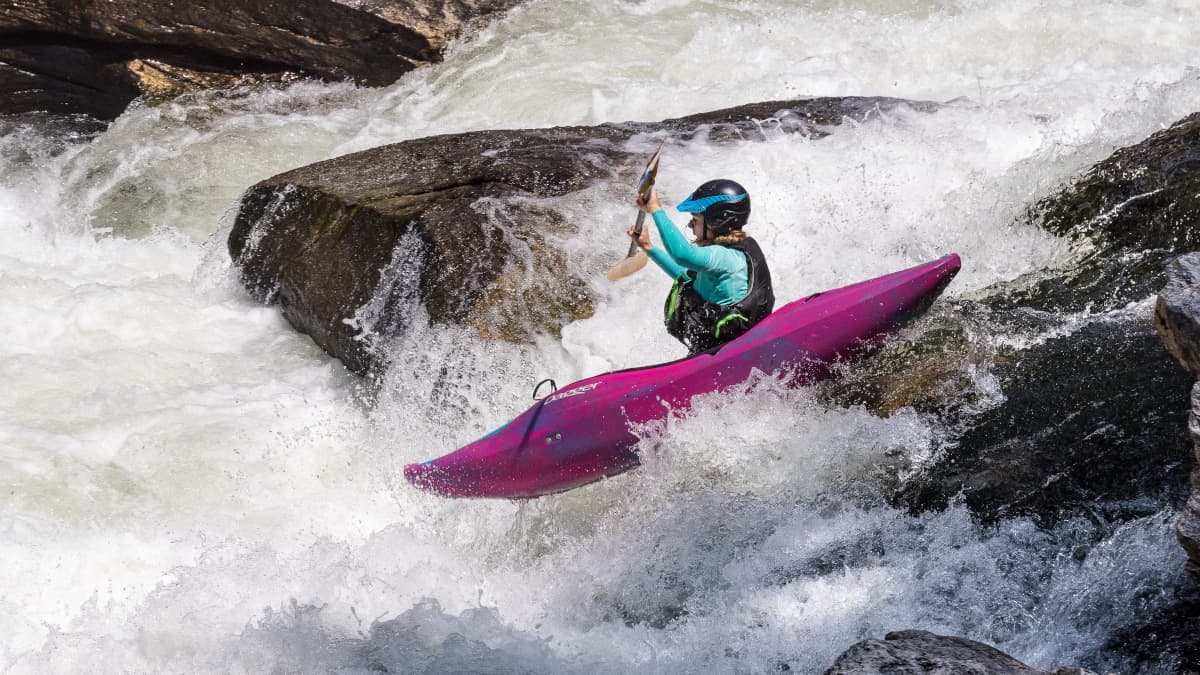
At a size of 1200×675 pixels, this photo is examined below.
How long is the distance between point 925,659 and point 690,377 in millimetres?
1758

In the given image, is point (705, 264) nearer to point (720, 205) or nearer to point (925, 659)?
point (720, 205)

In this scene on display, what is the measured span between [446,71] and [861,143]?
3.75m

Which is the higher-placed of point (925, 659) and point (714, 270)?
point (714, 270)

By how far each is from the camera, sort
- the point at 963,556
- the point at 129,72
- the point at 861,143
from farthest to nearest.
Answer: the point at 129,72 → the point at 861,143 → the point at 963,556

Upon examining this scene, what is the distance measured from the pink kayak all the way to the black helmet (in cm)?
39

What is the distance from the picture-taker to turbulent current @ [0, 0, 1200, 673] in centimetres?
332

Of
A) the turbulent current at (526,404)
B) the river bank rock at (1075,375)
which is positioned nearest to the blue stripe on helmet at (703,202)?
the turbulent current at (526,404)

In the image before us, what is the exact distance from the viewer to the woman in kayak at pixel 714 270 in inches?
158

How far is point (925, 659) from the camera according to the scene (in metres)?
2.45

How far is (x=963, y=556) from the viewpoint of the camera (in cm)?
335

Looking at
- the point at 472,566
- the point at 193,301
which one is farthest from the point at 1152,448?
the point at 193,301

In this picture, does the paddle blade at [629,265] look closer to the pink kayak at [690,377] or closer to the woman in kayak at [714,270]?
the woman in kayak at [714,270]

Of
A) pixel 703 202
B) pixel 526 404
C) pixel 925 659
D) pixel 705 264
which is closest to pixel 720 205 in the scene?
pixel 703 202

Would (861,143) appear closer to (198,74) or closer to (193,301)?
(193,301)
